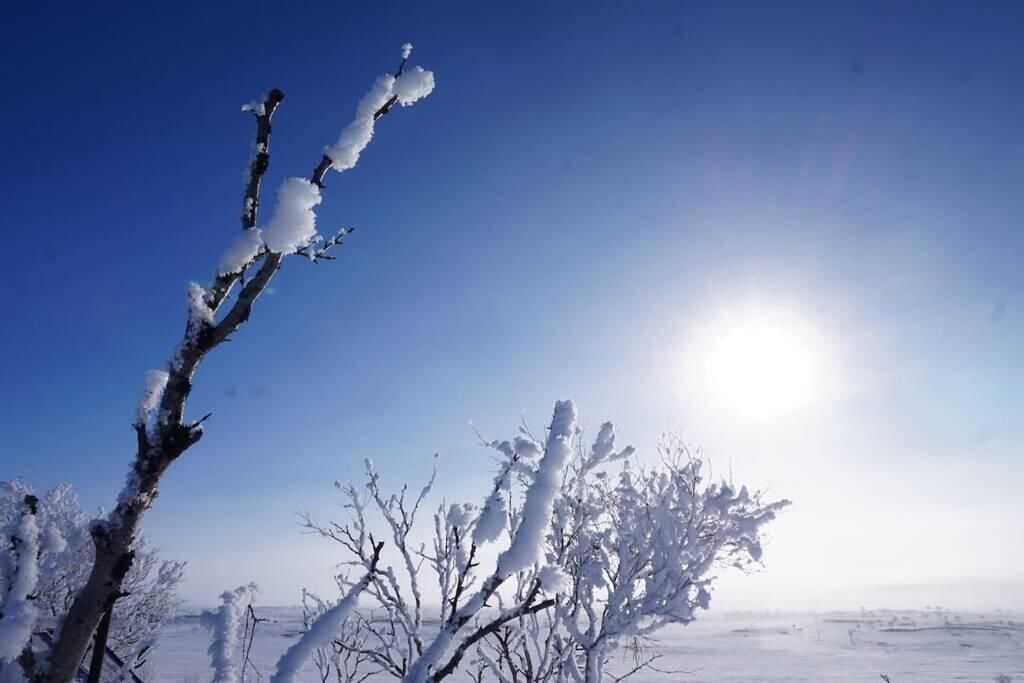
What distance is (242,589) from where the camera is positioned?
1.97 metres

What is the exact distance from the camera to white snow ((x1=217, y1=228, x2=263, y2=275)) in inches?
69.4

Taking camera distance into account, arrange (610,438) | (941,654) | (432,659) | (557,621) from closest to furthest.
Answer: (432,659) → (557,621) → (610,438) → (941,654)

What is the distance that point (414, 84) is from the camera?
2049 mm

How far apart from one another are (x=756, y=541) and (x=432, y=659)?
621cm

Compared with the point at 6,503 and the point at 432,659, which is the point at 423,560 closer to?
the point at 432,659

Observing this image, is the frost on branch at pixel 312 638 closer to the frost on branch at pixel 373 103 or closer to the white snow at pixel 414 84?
the frost on branch at pixel 373 103

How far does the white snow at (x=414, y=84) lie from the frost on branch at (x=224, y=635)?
1968 millimetres

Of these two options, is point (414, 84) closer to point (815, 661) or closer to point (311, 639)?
point (311, 639)

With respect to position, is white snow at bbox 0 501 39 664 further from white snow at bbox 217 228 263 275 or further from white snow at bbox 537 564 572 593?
Answer: white snow at bbox 537 564 572 593

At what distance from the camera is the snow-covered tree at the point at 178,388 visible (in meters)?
1.65

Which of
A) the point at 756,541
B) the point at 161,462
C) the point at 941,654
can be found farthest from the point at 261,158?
the point at 941,654

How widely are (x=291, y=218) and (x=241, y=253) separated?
0.22 meters

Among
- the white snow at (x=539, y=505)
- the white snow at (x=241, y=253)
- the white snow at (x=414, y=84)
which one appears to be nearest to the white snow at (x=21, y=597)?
the white snow at (x=241, y=253)

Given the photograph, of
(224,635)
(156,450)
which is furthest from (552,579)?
(156,450)
